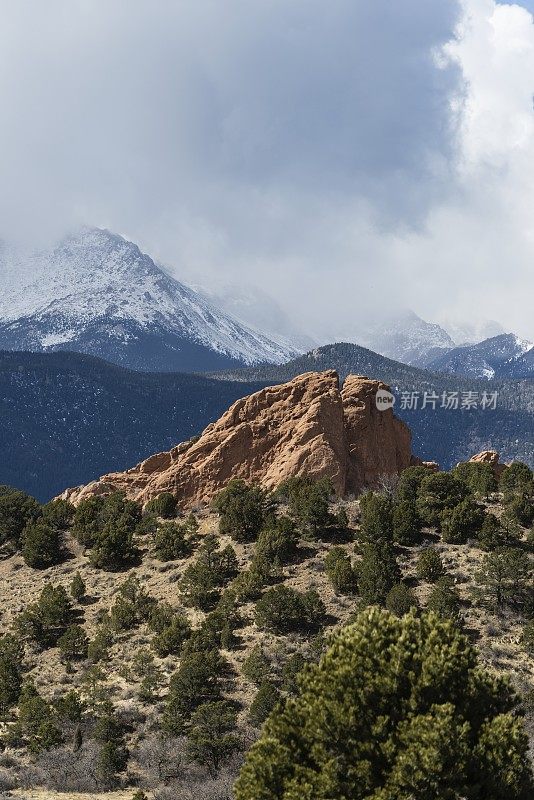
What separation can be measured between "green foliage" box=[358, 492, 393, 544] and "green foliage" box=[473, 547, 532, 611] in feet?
20.0

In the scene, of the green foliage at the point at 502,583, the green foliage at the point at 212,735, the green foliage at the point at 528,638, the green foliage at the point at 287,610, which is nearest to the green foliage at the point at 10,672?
the green foliage at the point at 212,735

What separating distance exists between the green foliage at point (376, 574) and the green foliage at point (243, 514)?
7874mm

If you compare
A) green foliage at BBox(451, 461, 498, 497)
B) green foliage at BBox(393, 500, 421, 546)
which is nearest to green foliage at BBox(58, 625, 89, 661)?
green foliage at BBox(393, 500, 421, 546)

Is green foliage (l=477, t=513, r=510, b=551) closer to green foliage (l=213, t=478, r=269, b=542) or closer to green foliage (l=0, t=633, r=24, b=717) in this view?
green foliage (l=213, t=478, r=269, b=542)

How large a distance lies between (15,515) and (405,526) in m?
28.0

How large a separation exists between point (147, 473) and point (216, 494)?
9.59 m

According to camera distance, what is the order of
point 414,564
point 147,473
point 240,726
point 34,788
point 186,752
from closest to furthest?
point 34,788 → point 186,752 → point 240,726 → point 414,564 → point 147,473

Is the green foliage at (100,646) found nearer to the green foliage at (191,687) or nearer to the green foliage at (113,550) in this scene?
the green foliage at (191,687)

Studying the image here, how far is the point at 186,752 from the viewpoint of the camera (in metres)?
28.9

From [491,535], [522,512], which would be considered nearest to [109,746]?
[491,535]

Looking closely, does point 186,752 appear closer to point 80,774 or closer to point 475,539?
point 80,774

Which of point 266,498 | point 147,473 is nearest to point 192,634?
point 266,498

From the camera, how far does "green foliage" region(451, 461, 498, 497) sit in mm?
50656

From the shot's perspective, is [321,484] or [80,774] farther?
[321,484]
